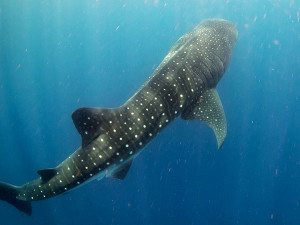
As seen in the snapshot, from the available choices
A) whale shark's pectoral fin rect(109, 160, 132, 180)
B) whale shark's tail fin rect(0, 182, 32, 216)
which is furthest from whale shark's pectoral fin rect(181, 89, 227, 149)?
whale shark's tail fin rect(0, 182, 32, 216)

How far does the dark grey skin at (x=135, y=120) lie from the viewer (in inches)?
122

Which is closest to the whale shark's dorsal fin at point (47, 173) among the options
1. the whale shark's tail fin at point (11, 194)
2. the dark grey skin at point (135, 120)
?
the dark grey skin at point (135, 120)

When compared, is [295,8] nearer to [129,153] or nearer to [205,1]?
[205,1]

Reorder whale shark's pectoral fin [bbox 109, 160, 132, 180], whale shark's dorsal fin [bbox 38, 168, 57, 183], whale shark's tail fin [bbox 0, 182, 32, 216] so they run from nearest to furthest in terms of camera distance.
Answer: whale shark's dorsal fin [bbox 38, 168, 57, 183] → whale shark's pectoral fin [bbox 109, 160, 132, 180] → whale shark's tail fin [bbox 0, 182, 32, 216]

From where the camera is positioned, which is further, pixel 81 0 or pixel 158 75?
pixel 81 0

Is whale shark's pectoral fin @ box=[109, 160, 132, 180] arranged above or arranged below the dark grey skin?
below

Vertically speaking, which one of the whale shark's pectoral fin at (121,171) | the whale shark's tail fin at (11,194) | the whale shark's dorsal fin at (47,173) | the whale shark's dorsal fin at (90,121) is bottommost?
the whale shark's tail fin at (11,194)

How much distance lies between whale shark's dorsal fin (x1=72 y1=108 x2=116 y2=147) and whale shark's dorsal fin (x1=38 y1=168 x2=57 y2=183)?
673 millimetres

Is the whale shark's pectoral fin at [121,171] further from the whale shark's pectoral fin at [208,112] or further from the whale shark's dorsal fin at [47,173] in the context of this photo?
the whale shark's pectoral fin at [208,112]

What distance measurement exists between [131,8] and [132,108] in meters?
23.8

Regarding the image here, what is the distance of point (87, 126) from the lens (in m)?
3.08

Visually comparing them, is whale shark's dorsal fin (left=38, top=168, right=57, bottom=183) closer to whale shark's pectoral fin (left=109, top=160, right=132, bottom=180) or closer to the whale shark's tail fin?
whale shark's pectoral fin (left=109, top=160, right=132, bottom=180)

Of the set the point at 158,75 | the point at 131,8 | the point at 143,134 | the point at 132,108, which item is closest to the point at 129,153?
the point at 143,134

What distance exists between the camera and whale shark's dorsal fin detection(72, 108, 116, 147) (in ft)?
10.1
